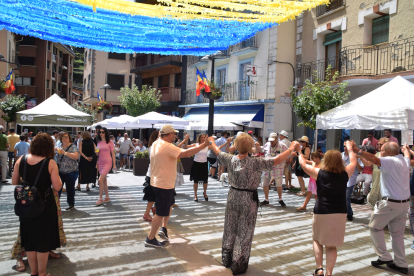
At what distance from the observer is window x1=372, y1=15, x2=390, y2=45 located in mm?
12891

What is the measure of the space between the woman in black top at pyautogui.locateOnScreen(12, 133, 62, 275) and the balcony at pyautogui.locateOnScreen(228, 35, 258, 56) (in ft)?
54.8

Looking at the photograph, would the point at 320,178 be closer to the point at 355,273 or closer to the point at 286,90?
the point at 355,273

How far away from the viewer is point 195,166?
8.45 meters

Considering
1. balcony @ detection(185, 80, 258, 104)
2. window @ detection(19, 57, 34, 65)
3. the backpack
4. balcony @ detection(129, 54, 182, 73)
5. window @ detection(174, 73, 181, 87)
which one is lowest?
the backpack

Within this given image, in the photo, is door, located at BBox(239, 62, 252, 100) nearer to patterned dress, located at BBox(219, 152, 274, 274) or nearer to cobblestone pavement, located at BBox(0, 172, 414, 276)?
cobblestone pavement, located at BBox(0, 172, 414, 276)

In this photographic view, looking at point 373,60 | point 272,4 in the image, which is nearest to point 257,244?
point 272,4

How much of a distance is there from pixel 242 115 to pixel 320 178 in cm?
1563

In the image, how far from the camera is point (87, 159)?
311 inches

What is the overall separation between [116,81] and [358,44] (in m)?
28.6

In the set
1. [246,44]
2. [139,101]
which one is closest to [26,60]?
[139,101]

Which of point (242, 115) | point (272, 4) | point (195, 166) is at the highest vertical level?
point (272, 4)

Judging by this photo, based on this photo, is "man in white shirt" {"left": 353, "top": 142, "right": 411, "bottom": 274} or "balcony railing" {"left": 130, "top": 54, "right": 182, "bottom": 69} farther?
"balcony railing" {"left": 130, "top": 54, "right": 182, "bottom": 69}

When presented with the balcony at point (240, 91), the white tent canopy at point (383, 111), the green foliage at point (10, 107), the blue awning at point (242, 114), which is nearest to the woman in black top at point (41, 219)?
the white tent canopy at point (383, 111)

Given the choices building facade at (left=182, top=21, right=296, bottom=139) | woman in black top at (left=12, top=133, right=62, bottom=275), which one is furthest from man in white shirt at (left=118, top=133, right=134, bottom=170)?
woman in black top at (left=12, top=133, right=62, bottom=275)
